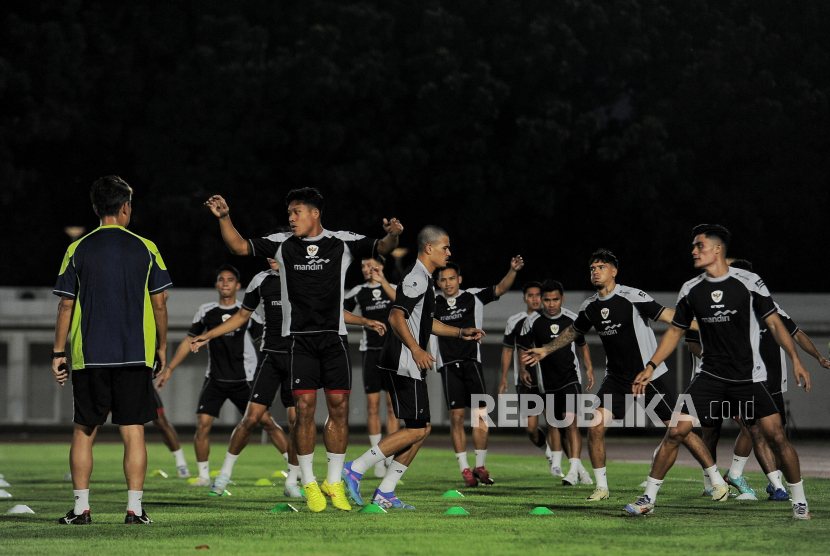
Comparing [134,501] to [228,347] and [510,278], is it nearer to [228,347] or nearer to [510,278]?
[228,347]

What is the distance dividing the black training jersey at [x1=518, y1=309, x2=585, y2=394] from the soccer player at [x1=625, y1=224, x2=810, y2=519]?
12.1ft

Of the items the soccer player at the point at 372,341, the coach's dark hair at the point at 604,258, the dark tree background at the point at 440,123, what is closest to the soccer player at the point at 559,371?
the soccer player at the point at 372,341

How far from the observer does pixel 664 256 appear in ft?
125

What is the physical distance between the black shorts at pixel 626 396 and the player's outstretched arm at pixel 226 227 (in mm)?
3609

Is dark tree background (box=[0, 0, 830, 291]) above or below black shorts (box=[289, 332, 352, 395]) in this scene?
above

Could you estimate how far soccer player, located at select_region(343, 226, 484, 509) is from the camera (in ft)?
30.5

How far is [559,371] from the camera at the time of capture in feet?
42.4

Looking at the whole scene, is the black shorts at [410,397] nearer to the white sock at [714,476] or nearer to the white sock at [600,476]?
the white sock at [600,476]

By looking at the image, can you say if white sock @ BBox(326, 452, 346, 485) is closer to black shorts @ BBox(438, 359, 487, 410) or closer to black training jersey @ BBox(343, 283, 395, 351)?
black shorts @ BBox(438, 359, 487, 410)

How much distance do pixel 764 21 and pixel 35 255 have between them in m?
25.5

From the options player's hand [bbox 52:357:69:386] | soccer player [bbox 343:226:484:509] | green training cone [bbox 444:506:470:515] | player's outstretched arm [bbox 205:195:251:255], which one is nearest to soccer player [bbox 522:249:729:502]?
soccer player [bbox 343:226:484:509]

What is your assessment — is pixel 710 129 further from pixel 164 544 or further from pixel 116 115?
pixel 164 544

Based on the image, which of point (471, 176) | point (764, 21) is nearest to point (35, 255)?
point (471, 176)

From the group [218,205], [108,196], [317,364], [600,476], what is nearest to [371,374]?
[600,476]
